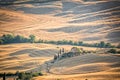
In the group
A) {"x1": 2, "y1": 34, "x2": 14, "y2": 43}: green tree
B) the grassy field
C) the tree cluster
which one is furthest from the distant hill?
the grassy field

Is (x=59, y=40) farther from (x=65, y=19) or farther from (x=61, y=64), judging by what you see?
(x=61, y=64)

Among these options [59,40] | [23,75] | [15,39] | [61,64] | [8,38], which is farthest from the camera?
→ [59,40]

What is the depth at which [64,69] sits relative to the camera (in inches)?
3489

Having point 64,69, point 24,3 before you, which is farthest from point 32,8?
point 64,69

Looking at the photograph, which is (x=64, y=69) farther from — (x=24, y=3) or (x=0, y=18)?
(x=24, y=3)

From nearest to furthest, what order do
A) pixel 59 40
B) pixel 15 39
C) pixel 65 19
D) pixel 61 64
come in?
pixel 61 64
pixel 15 39
pixel 59 40
pixel 65 19

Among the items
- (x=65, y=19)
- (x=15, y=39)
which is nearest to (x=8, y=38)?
(x=15, y=39)

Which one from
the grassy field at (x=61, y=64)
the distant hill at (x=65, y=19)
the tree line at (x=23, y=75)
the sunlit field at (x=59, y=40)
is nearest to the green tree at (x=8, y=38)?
the sunlit field at (x=59, y=40)

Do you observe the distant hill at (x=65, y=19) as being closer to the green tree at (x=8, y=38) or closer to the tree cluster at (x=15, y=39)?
the tree cluster at (x=15, y=39)

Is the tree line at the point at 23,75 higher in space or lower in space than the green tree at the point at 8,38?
lower

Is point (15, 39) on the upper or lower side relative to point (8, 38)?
lower

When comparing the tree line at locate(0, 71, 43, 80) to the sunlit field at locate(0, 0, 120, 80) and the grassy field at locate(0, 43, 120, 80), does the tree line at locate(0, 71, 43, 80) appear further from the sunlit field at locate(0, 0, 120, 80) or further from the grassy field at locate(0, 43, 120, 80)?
the grassy field at locate(0, 43, 120, 80)

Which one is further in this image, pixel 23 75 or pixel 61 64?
pixel 61 64

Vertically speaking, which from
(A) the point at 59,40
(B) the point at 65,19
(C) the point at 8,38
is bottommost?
(A) the point at 59,40
